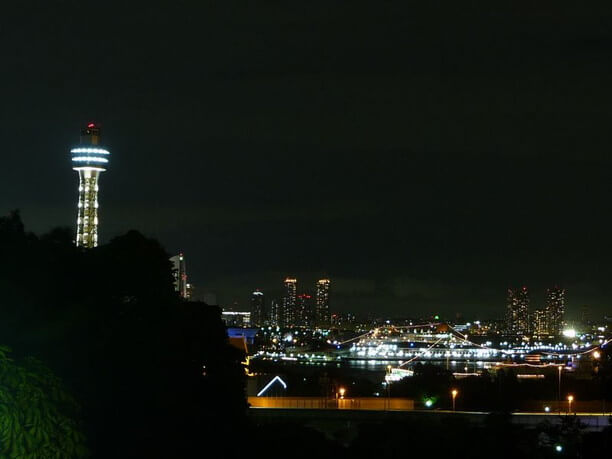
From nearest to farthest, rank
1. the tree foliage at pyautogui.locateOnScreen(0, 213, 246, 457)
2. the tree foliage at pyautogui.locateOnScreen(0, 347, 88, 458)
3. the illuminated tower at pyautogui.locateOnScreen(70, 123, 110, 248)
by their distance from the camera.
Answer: the tree foliage at pyautogui.locateOnScreen(0, 347, 88, 458) → the tree foliage at pyautogui.locateOnScreen(0, 213, 246, 457) → the illuminated tower at pyautogui.locateOnScreen(70, 123, 110, 248)

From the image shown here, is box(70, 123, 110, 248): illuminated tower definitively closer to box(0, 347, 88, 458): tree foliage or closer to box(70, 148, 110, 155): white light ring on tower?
box(70, 148, 110, 155): white light ring on tower

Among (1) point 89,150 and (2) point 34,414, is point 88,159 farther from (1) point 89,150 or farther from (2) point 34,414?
(2) point 34,414

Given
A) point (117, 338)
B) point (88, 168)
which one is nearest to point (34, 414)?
point (117, 338)

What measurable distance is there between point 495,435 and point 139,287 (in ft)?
64.7

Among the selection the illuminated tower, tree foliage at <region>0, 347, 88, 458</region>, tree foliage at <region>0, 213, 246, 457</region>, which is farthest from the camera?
the illuminated tower

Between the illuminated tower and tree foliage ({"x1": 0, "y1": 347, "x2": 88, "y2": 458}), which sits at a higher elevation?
the illuminated tower

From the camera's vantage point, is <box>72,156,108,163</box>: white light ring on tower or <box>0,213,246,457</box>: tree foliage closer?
<box>0,213,246,457</box>: tree foliage

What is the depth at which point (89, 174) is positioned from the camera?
127000mm

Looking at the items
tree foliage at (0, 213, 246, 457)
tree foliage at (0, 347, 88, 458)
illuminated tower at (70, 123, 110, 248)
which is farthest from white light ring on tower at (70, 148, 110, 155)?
tree foliage at (0, 347, 88, 458)

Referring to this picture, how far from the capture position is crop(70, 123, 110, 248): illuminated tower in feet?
404

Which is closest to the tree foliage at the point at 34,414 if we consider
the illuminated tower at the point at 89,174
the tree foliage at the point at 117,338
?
the tree foliage at the point at 117,338

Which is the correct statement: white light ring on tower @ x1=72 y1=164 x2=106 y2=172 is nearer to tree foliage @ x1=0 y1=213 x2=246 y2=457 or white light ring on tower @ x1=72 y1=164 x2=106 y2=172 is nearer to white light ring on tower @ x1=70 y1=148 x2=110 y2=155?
white light ring on tower @ x1=70 y1=148 x2=110 y2=155

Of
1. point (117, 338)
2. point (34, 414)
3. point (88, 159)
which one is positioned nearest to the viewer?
point (34, 414)

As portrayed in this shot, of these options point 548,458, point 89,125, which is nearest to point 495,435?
point 548,458
